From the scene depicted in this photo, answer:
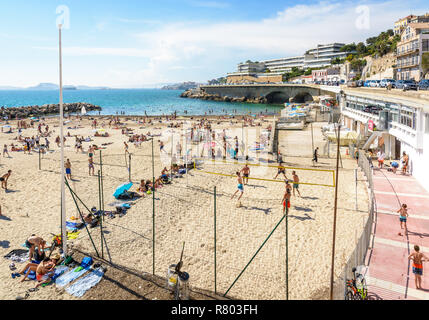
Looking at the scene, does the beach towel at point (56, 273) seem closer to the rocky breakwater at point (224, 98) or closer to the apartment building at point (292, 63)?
the rocky breakwater at point (224, 98)

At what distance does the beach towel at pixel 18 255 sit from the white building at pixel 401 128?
14024 millimetres

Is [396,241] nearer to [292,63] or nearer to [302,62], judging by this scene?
[302,62]

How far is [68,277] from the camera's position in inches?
294

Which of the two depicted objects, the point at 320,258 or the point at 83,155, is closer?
the point at 320,258

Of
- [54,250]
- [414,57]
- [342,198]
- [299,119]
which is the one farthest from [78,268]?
[414,57]

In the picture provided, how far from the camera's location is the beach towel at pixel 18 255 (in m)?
8.30

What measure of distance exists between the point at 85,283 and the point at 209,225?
13.8ft

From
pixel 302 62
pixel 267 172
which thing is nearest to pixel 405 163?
pixel 267 172

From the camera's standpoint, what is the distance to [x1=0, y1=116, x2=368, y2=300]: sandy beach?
24.4 ft

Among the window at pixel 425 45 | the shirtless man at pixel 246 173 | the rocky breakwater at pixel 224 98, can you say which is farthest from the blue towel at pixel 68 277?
the rocky breakwater at pixel 224 98

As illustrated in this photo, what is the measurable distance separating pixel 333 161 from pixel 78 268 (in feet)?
51.5

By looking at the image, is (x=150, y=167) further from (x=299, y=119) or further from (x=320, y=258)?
(x=299, y=119)

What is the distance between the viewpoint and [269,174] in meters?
16.2
